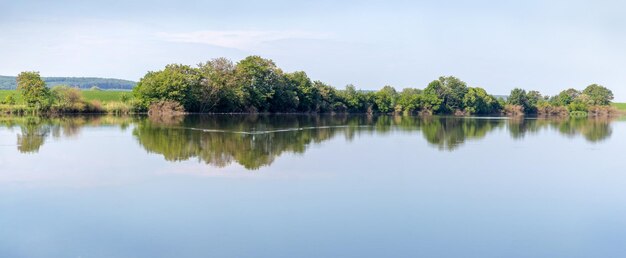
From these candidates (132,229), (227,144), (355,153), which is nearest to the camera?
(132,229)

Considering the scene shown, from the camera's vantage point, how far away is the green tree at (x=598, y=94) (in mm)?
110875

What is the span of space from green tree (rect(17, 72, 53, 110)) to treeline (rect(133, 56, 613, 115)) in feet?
28.8

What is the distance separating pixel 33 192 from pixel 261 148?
1021 cm

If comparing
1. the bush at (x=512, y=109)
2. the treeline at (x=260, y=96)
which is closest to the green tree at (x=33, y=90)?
the treeline at (x=260, y=96)

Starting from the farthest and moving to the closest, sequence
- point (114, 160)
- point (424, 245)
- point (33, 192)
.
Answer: point (114, 160)
point (33, 192)
point (424, 245)

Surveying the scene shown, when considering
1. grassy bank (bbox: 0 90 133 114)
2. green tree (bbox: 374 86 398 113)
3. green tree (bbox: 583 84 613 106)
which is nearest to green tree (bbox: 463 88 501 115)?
green tree (bbox: 374 86 398 113)

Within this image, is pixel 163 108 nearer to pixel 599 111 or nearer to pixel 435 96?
pixel 435 96

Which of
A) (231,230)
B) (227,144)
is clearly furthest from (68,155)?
(231,230)

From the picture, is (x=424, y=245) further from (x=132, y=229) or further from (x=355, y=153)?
(x=355, y=153)

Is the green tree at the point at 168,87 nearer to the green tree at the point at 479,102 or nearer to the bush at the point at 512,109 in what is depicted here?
the green tree at the point at 479,102

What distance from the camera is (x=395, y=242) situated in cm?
831

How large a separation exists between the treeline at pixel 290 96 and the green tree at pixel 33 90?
8.79m

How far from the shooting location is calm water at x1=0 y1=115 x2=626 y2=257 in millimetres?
8109

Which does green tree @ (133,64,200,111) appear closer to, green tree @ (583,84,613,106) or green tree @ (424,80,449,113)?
green tree @ (424,80,449,113)
